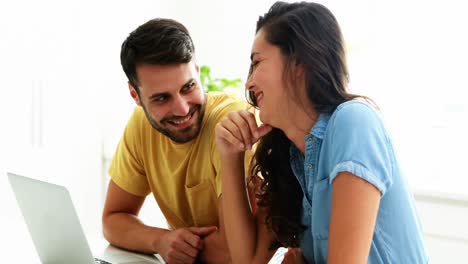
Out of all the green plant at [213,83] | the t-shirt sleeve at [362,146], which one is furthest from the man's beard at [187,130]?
the green plant at [213,83]

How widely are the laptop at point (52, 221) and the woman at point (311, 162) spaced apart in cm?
38

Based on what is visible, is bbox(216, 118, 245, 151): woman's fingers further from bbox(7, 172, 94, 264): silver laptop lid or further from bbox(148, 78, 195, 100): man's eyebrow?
bbox(7, 172, 94, 264): silver laptop lid

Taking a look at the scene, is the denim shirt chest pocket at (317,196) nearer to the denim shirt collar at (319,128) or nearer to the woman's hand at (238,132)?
the denim shirt collar at (319,128)

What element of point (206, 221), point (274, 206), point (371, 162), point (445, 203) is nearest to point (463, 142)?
point (445, 203)

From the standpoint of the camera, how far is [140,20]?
3727 millimetres

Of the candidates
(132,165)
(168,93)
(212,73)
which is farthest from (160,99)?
(212,73)

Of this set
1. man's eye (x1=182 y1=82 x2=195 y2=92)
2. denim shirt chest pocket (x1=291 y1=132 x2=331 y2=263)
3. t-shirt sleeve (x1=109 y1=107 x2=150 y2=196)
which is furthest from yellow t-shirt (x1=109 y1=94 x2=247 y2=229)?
denim shirt chest pocket (x1=291 y1=132 x2=331 y2=263)

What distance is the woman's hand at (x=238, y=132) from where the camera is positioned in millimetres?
1498

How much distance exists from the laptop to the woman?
0.38 metres

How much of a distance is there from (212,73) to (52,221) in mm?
2356

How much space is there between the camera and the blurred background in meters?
2.89

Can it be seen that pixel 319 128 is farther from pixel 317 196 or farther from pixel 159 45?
pixel 159 45

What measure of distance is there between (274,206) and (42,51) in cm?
221

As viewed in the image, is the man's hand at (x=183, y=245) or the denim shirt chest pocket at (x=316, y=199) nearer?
the denim shirt chest pocket at (x=316, y=199)
